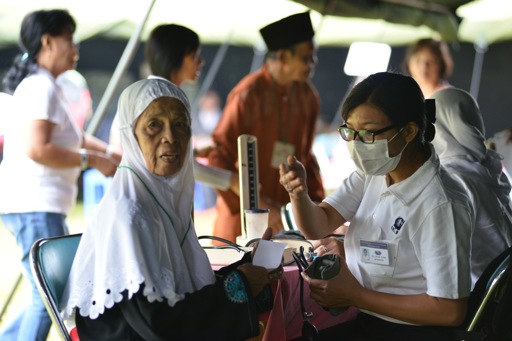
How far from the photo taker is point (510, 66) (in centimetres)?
1294

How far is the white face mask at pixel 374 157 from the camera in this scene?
2195 millimetres

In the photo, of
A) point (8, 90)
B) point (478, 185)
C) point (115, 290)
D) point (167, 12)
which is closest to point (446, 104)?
point (478, 185)

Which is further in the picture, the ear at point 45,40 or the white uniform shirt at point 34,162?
the ear at point 45,40

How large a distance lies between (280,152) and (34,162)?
142cm

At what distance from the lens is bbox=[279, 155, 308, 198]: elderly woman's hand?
2.41 m

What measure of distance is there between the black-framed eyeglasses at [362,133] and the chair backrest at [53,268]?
912 millimetres

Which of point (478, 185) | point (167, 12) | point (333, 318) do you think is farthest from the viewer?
point (167, 12)

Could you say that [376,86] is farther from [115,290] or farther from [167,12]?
[167,12]

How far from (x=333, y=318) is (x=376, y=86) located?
0.80m

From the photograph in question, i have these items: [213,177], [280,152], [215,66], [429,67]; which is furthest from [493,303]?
[215,66]

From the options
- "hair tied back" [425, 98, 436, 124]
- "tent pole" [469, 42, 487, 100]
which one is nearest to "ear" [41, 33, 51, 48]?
"hair tied back" [425, 98, 436, 124]

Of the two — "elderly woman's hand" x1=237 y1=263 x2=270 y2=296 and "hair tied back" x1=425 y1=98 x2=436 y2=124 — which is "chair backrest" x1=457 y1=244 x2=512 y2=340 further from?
"elderly woman's hand" x1=237 y1=263 x2=270 y2=296

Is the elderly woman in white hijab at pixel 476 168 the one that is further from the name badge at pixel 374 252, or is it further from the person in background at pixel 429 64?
the person in background at pixel 429 64

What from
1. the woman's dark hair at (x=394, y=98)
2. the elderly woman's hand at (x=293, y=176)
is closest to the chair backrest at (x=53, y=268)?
the elderly woman's hand at (x=293, y=176)
